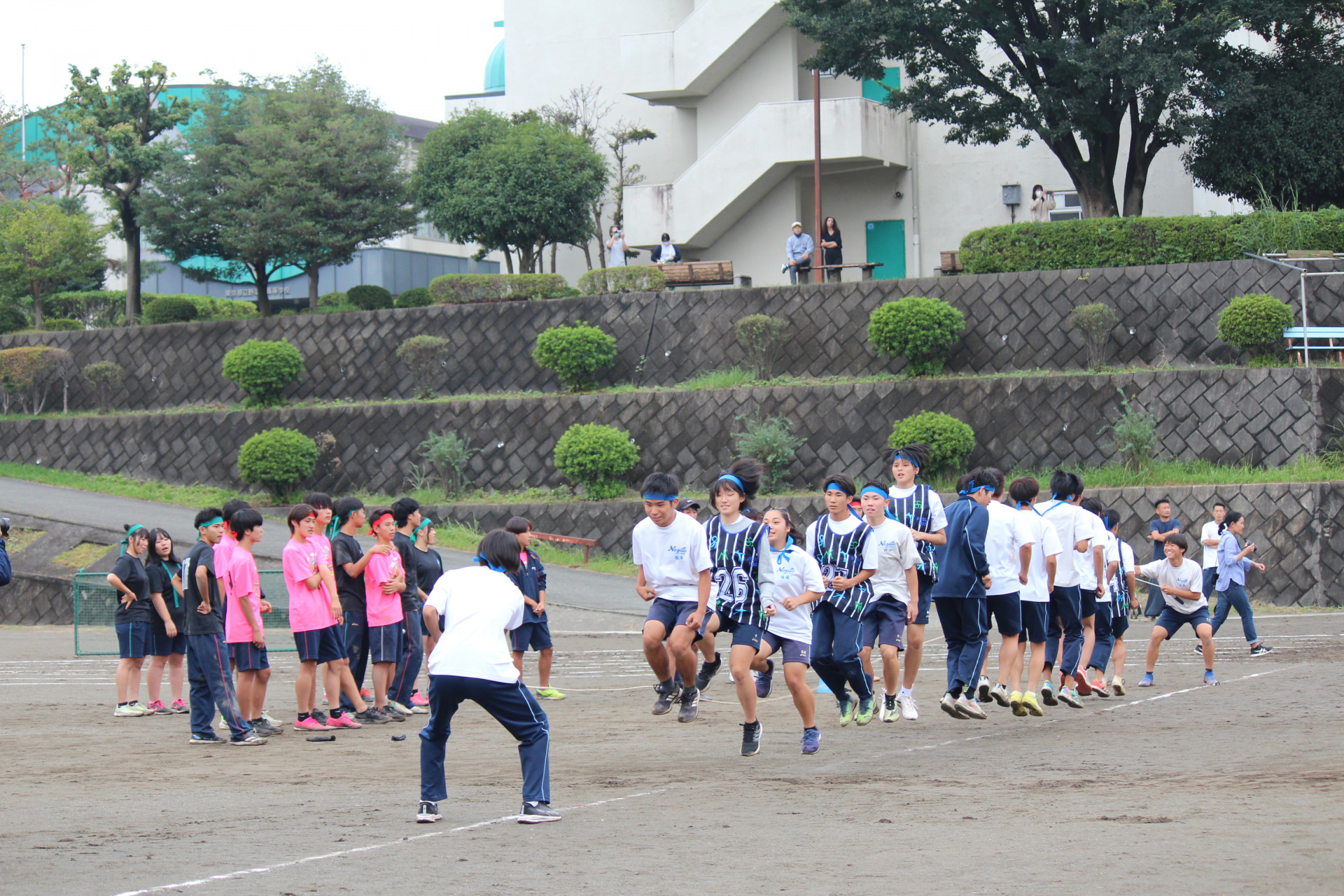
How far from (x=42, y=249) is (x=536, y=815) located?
32.2m

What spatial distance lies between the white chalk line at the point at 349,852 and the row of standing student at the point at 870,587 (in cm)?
168

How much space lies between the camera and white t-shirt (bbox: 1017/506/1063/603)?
1082 cm

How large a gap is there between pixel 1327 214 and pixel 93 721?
21785 mm

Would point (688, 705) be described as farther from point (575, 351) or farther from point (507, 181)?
point (507, 181)

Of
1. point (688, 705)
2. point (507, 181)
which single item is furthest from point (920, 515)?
point (507, 181)

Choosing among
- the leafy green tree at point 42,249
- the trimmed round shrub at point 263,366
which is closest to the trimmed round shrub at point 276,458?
the trimmed round shrub at point 263,366

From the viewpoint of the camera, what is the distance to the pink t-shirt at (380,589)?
11.2 meters

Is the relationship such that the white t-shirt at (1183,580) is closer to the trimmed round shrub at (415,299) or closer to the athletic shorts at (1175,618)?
the athletic shorts at (1175,618)

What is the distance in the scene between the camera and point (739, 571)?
9.55 metres

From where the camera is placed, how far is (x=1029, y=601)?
10.9m

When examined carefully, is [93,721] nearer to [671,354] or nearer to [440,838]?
[440,838]

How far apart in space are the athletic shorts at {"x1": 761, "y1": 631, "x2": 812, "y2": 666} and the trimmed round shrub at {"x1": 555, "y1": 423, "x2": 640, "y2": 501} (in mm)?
15857

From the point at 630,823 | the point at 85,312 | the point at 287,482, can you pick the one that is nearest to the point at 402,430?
the point at 287,482

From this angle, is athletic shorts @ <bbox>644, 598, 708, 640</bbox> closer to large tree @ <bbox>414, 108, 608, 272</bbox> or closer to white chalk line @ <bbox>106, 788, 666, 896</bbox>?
white chalk line @ <bbox>106, 788, 666, 896</bbox>
